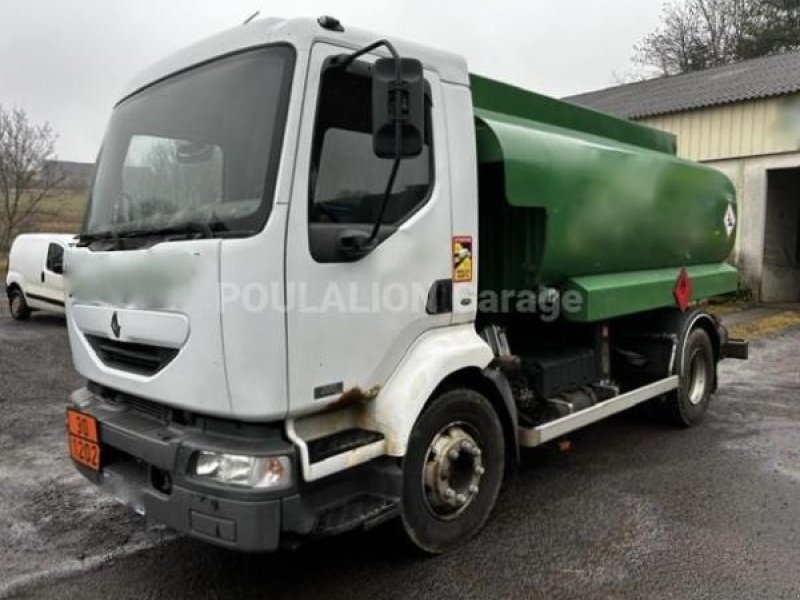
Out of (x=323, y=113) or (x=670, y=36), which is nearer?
(x=323, y=113)

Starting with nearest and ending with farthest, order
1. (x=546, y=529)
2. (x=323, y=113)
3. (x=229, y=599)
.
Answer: (x=323, y=113) < (x=229, y=599) < (x=546, y=529)

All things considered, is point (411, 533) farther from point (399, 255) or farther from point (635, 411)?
point (635, 411)

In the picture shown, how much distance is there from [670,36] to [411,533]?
115 feet

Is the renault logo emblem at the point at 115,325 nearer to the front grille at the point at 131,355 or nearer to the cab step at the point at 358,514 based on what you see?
the front grille at the point at 131,355

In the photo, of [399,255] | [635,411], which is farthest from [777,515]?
[399,255]

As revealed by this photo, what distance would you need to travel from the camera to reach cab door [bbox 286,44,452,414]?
2.74 meters

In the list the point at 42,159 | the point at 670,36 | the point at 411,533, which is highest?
the point at 670,36

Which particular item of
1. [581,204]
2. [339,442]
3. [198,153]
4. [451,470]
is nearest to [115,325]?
[198,153]

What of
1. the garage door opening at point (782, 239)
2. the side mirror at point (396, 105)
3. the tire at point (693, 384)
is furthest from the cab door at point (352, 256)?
the garage door opening at point (782, 239)

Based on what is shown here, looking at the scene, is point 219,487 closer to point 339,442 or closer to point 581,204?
point 339,442

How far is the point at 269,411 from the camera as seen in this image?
104 inches

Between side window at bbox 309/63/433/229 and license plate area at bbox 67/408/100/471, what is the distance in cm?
158

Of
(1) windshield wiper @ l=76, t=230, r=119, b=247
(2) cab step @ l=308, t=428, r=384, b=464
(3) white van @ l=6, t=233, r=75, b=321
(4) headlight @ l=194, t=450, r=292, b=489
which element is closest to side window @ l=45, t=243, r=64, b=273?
(1) windshield wiper @ l=76, t=230, r=119, b=247

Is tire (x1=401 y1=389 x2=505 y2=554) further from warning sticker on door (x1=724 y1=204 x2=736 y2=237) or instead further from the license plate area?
warning sticker on door (x1=724 y1=204 x2=736 y2=237)
